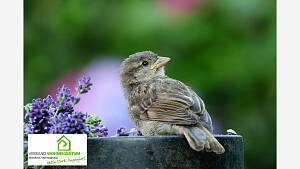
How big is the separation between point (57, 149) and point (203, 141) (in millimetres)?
633

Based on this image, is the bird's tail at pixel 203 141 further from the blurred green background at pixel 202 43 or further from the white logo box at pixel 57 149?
the blurred green background at pixel 202 43

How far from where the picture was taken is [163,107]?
2719 mm

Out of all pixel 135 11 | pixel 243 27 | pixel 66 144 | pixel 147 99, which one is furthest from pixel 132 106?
pixel 243 27

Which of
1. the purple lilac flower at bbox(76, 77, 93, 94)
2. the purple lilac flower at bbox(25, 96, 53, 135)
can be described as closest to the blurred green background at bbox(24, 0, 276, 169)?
the purple lilac flower at bbox(76, 77, 93, 94)

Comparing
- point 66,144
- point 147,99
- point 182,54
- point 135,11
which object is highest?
point 135,11

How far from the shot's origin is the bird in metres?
2.40

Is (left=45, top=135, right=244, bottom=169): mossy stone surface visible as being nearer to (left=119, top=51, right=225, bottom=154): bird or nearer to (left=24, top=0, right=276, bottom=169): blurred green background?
(left=119, top=51, right=225, bottom=154): bird

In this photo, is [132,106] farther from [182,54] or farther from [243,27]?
[243,27]

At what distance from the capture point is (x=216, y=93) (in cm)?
405

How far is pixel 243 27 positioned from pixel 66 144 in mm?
2208

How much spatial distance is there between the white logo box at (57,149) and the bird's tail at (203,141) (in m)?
0.44

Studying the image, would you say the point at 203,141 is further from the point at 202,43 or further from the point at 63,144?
the point at 202,43

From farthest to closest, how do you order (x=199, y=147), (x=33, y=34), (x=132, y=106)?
1. (x=33, y=34)
2. (x=132, y=106)
3. (x=199, y=147)

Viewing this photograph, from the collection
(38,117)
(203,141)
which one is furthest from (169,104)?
(38,117)
